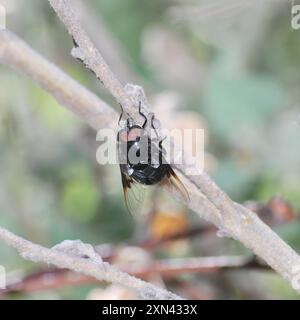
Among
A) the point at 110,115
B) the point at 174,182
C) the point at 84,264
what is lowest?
the point at 84,264

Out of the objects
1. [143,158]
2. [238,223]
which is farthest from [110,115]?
[238,223]

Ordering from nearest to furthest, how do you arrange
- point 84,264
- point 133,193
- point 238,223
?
point 84,264 → point 238,223 → point 133,193

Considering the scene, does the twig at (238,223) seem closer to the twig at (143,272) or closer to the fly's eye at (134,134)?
the fly's eye at (134,134)

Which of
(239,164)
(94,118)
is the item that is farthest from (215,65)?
(94,118)

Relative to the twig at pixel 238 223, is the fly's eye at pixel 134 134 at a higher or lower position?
higher

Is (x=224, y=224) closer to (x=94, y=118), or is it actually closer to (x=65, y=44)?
(x=94, y=118)

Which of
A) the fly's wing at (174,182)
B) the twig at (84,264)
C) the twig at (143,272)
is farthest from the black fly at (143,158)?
the twig at (143,272)

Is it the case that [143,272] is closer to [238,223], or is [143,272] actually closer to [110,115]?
[110,115]
